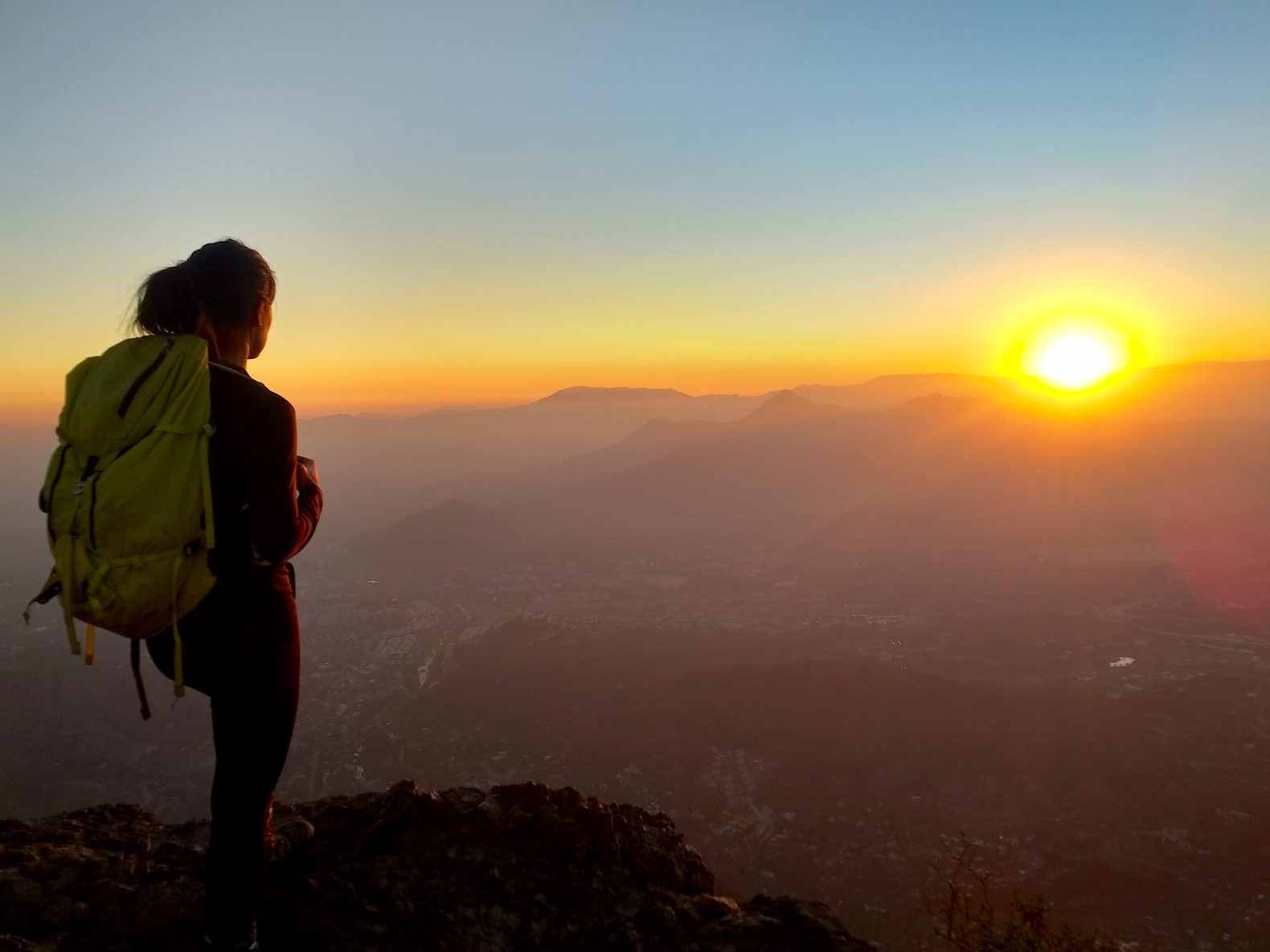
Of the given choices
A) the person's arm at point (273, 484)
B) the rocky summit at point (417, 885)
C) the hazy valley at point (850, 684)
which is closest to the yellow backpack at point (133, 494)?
the person's arm at point (273, 484)

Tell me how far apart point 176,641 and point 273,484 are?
54cm

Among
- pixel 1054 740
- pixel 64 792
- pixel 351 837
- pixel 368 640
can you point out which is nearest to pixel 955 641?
pixel 1054 740

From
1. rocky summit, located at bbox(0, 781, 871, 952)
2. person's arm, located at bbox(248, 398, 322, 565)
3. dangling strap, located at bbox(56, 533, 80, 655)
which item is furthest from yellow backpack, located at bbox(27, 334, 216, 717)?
rocky summit, located at bbox(0, 781, 871, 952)

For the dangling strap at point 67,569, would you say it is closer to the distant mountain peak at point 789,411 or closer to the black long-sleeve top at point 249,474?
the black long-sleeve top at point 249,474

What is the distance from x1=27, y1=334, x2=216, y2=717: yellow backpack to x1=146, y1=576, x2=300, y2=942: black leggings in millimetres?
135

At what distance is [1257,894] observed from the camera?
22469 millimetres

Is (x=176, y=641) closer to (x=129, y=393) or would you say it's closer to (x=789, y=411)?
(x=129, y=393)

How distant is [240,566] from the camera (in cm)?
200

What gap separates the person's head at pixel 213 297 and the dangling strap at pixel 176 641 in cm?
72

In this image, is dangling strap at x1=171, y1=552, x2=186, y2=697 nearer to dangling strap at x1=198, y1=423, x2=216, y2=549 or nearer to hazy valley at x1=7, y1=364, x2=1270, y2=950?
dangling strap at x1=198, y1=423, x2=216, y2=549

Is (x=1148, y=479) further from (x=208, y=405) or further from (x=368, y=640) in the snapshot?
(x=208, y=405)

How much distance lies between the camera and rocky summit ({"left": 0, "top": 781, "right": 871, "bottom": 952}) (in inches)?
117

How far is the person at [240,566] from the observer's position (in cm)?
195

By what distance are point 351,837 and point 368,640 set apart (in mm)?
59282
